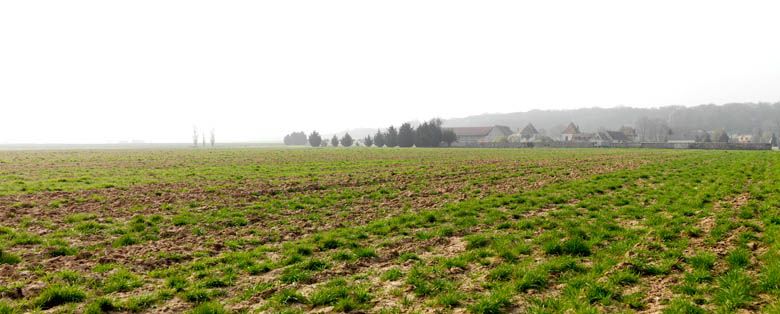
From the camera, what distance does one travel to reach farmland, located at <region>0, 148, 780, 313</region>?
21.6 feet

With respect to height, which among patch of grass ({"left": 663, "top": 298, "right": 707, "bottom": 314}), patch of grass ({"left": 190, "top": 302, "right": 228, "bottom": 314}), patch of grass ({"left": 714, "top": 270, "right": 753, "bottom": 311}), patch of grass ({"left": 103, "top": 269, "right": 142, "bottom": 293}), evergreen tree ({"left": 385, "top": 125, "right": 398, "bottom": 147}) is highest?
evergreen tree ({"left": 385, "top": 125, "right": 398, "bottom": 147})

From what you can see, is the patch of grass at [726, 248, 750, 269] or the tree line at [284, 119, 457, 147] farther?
the tree line at [284, 119, 457, 147]

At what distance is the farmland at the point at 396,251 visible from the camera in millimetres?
6574

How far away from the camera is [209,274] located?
7.95 metres

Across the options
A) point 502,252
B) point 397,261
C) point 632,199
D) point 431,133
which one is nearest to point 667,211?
point 632,199

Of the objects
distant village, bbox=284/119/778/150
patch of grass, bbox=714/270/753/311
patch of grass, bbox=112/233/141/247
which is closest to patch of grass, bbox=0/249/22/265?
patch of grass, bbox=112/233/141/247

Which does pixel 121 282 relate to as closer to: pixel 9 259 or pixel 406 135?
pixel 9 259

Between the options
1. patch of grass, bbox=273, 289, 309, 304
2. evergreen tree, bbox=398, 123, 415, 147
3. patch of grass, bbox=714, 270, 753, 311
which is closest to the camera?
patch of grass, bbox=714, 270, 753, 311

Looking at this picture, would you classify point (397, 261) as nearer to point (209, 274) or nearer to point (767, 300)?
point (209, 274)

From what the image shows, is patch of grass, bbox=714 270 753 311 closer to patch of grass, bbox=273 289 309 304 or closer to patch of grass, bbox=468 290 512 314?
patch of grass, bbox=468 290 512 314

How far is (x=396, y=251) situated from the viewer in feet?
30.8

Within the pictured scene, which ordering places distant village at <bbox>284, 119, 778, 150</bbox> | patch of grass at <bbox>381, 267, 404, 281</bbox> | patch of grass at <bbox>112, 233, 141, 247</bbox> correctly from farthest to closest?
distant village at <bbox>284, 119, 778, 150</bbox>, patch of grass at <bbox>112, 233, 141, 247</bbox>, patch of grass at <bbox>381, 267, 404, 281</bbox>

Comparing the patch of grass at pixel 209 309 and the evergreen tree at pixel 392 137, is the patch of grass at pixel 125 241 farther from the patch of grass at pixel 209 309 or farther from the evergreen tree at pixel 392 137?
the evergreen tree at pixel 392 137

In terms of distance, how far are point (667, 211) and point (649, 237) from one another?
12.8ft
